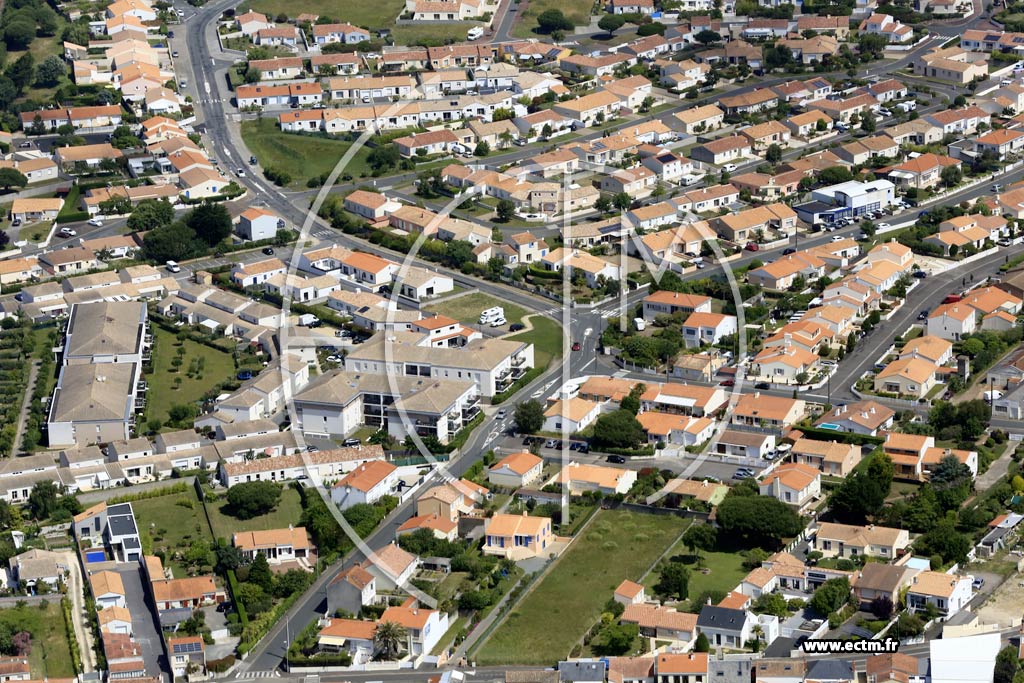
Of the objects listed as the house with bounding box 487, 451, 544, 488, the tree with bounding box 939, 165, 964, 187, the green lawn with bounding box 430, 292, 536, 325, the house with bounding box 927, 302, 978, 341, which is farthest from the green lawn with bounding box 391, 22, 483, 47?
the house with bounding box 487, 451, 544, 488

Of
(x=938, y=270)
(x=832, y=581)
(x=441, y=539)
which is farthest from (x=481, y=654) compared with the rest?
(x=938, y=270)

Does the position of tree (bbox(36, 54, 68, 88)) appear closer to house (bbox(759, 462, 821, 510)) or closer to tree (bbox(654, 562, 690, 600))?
house (bbox(759, 462, 821, 510))

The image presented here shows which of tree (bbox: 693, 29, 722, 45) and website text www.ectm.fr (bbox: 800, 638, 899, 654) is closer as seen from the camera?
website text www.ectm.fr (bbox: 800, 638, 899, 654)

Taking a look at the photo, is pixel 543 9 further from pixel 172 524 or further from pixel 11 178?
pixel 172 524

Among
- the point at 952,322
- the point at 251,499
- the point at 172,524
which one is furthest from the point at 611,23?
the point at 172,524

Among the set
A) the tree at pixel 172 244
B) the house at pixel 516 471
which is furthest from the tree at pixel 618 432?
the tree at pixel 172 244

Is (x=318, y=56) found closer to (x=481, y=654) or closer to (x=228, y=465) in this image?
(x=228, y=465)

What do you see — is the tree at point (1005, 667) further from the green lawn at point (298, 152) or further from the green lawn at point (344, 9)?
the green lawn at point (344, 9)
